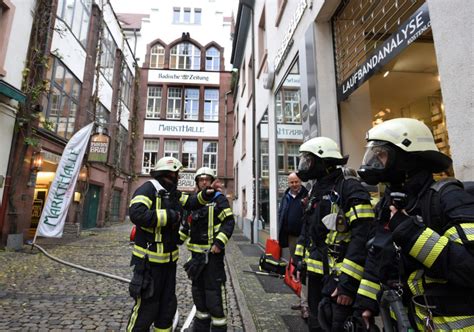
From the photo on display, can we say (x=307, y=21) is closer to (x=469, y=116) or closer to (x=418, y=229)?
(x=469, y=116)

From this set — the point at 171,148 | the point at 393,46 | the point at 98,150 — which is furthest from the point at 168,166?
the point at 171,148

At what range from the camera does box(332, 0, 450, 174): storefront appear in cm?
426

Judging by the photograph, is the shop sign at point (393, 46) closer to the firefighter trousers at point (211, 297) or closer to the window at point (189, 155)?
the firefighter trousers at point (211, 297)

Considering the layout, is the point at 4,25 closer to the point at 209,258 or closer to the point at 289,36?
the point at 289,36

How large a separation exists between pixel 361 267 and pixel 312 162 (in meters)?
1.07

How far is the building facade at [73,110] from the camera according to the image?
31.0 ft

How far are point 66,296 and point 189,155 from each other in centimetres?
2296

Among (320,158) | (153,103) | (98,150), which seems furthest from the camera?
(153,103)

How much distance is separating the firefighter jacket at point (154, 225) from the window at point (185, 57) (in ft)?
92.1

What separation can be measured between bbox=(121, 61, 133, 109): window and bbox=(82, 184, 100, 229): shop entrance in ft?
25.2

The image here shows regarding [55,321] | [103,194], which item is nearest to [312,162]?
[55,321]

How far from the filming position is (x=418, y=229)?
1440 mm

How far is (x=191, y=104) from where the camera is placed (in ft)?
94.0

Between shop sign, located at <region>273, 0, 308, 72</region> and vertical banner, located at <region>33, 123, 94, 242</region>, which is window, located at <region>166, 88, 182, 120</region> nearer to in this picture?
vertical banner, located at <region>33, 123, 94, 242</region>
